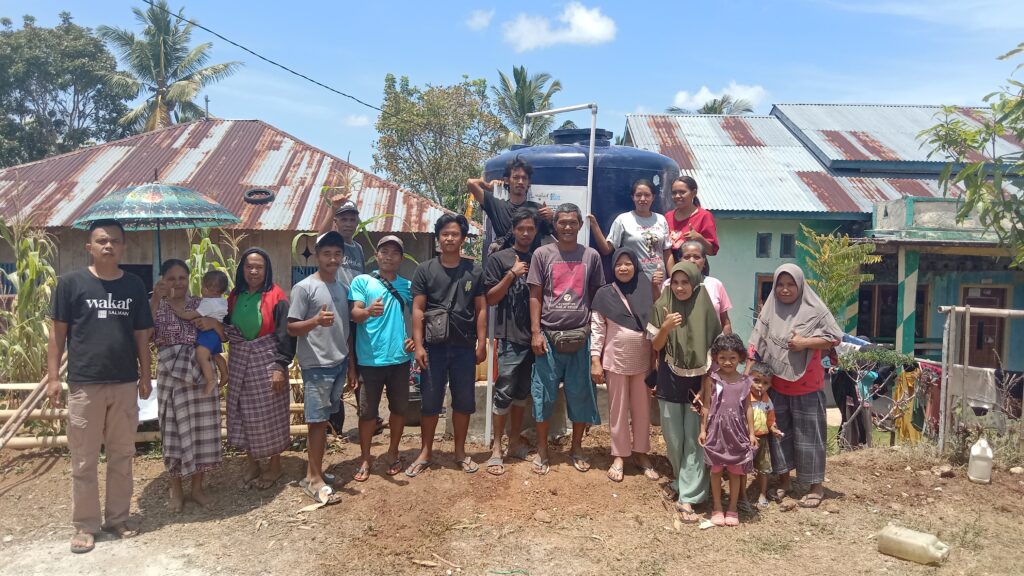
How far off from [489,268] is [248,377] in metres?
1.70

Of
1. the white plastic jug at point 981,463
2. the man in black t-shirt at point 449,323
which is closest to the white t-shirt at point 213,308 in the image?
the man in black t-shirt at point 449,323

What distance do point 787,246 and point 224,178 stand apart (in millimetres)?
10221

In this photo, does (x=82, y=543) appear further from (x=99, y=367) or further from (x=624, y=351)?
(x=624, y=351)

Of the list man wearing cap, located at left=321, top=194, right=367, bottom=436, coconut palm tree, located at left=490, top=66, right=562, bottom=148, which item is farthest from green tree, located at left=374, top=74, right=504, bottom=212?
man wearing cap, located at left=321, top=194, right=367, bottom=436

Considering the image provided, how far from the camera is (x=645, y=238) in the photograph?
15.3 ft

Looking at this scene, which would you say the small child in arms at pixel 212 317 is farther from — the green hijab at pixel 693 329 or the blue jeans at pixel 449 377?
the green hijab at pixel 693 329

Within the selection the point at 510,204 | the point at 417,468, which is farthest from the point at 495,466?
the point at 510,204

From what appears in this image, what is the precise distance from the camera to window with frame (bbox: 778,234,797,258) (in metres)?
12.5

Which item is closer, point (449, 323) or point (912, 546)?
point (912, 546)

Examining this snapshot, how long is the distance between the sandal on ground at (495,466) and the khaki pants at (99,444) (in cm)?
218

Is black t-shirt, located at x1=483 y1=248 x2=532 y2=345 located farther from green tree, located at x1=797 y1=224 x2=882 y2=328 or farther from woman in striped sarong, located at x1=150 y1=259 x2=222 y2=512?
green tree, located at x1=797 y1=224 x2=882 y2=328

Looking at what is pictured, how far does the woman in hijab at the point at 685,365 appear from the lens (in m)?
3.92

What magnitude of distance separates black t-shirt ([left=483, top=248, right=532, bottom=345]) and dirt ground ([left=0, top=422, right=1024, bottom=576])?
0.94 metres

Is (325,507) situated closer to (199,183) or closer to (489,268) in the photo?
(489,268)
